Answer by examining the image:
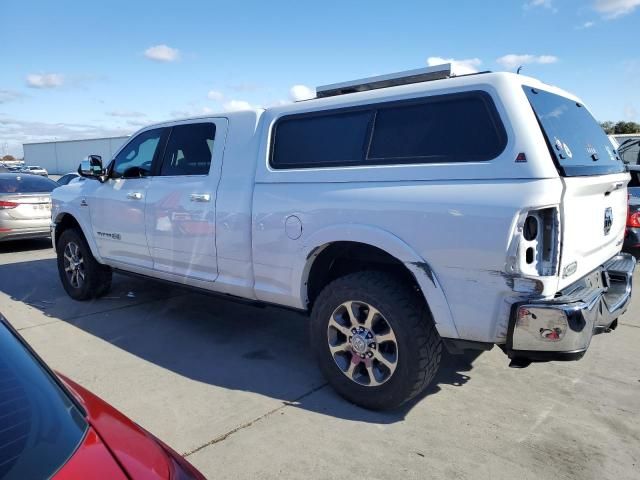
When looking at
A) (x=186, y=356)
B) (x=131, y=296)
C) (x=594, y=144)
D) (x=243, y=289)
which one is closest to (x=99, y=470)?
(x=243, y=289)

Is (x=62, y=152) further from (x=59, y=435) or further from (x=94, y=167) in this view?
(x=59, y=435)

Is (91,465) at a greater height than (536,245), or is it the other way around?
(536,245)

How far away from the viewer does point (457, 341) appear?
2.98 metres

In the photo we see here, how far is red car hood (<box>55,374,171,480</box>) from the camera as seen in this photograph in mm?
1447

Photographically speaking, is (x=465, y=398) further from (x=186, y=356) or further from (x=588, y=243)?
(x=186, y=356)

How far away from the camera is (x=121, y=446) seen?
1569mm

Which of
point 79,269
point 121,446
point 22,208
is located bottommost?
point 79,269

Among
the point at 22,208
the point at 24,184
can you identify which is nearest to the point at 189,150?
the point at 22,208

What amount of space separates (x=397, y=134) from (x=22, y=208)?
8.53 meters

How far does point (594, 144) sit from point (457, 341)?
6.10 ft

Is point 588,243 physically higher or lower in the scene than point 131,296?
higher

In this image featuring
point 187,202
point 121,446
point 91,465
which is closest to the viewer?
point 91,465

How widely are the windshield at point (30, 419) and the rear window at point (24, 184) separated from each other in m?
8.98

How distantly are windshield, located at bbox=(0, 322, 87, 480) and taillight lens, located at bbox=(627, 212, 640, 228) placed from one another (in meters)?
5.89
